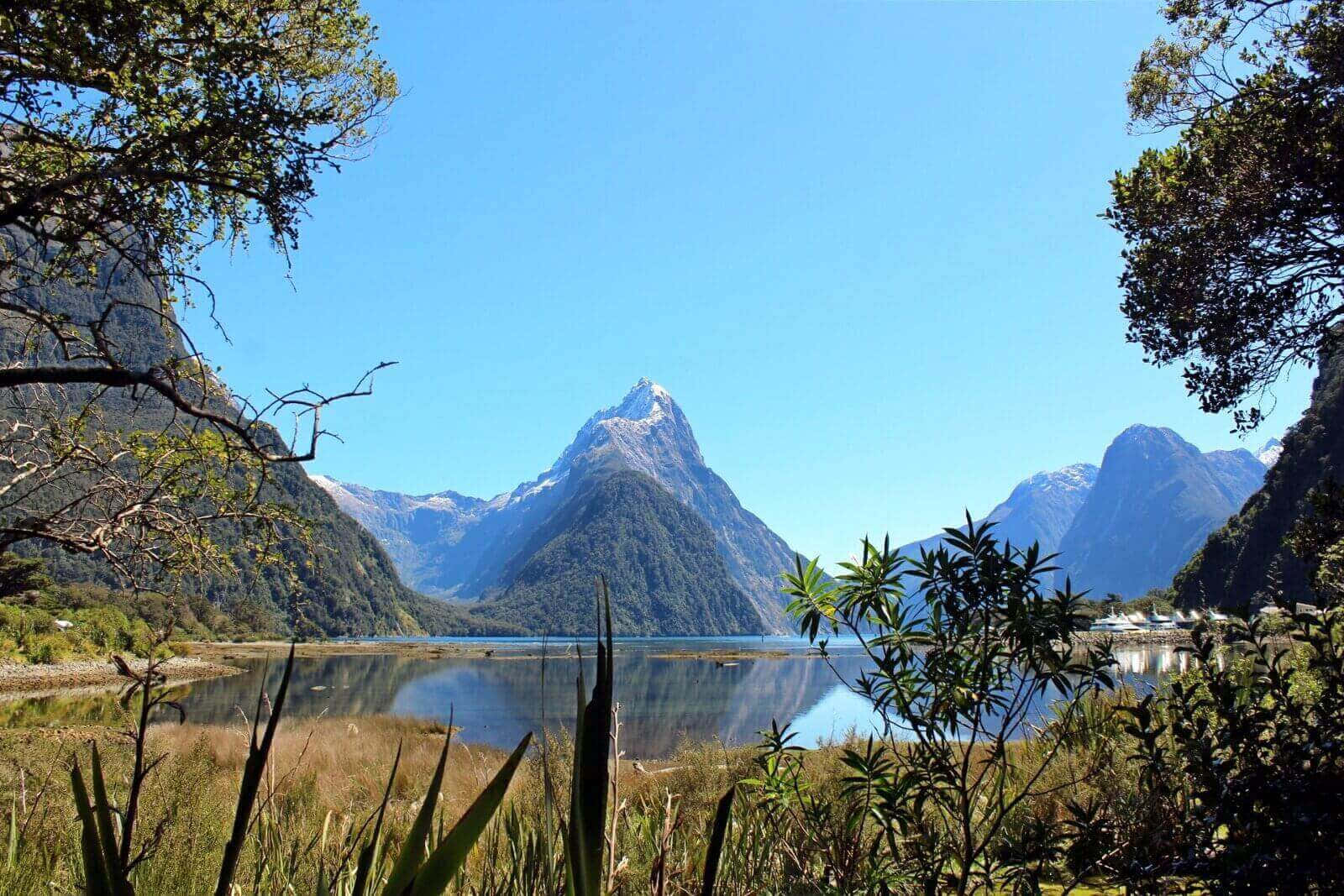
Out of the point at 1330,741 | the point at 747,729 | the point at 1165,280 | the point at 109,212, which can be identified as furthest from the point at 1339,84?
the point at 747,729

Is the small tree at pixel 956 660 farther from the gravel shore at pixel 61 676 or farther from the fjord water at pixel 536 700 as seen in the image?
the gravel shore at pixel 61 676

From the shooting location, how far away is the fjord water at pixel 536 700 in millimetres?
20969

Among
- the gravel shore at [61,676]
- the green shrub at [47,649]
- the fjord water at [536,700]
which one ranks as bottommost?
the fjord water at [536,700]

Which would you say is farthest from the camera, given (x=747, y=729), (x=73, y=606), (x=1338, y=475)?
(x=1338, y=475)

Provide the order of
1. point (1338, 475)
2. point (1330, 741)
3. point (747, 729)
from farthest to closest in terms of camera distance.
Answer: point (1338, 475) < point (747, 729) < point (1330, 741)

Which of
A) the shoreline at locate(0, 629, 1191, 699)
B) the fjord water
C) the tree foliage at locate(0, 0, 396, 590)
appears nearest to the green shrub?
the shoreline at locate(0, 629, 1191, 699)

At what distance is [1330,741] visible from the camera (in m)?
2.42

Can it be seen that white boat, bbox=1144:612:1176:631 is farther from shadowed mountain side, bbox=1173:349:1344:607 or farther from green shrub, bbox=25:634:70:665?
green shrub, bbox=25:634:70:665

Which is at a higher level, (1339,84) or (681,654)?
(1339,84)

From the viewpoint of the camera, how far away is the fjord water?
21.0 meters

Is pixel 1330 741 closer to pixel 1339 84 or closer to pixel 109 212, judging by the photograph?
pixel 1339 84

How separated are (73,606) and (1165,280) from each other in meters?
54.9

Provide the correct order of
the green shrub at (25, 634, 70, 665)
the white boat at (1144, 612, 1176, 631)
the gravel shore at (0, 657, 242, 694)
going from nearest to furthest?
the gravel shore at (0, 657, 242, 694) < the green shrub at (25, 634, 70, 665) < the white boat at (1144, 612, 1176, 631)

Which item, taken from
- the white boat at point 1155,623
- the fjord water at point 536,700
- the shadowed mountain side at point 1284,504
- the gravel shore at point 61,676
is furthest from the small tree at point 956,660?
the white boat at point 1155,623
